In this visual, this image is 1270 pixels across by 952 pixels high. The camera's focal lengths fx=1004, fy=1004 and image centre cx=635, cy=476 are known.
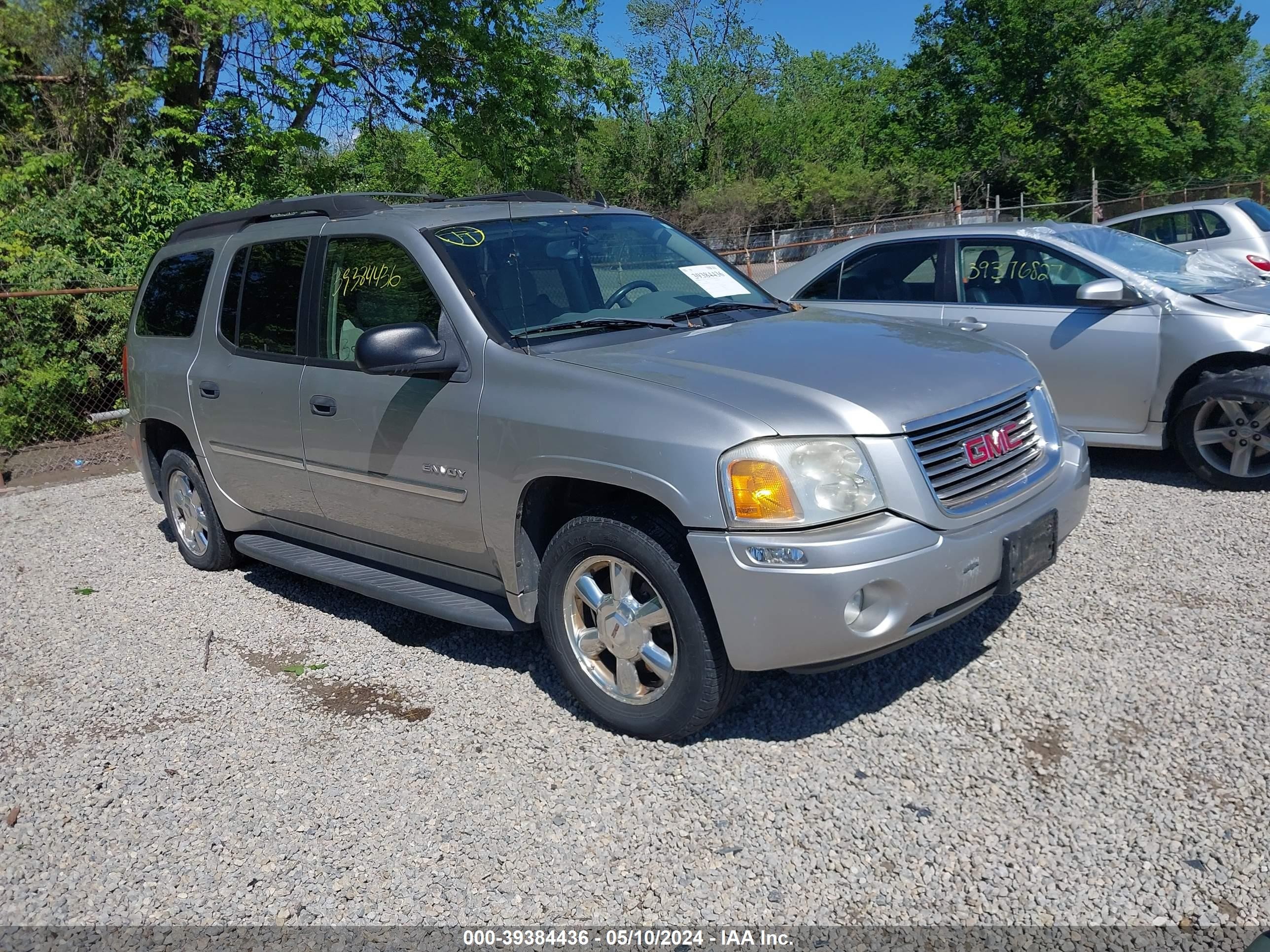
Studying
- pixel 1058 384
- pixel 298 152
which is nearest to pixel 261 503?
pixel 1058 384

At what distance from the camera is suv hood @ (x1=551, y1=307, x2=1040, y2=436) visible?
3.21m

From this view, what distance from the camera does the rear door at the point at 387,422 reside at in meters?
3.94

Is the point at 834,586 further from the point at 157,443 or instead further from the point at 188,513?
the point at 157,443

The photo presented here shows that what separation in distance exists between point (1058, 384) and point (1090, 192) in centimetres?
4108

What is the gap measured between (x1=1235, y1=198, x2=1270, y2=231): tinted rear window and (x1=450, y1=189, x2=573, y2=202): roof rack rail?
35.8 feet

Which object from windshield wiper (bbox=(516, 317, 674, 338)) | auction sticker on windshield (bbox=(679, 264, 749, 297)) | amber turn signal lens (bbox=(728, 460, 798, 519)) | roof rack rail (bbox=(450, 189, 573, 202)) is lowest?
amber turn signal lens (bbox=(728, 460, 798, 519))

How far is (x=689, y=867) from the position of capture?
2918 mm

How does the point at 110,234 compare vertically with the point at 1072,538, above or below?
above

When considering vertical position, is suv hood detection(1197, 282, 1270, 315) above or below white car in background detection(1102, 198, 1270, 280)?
above

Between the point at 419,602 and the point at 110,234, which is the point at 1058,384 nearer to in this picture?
the point at 419,602

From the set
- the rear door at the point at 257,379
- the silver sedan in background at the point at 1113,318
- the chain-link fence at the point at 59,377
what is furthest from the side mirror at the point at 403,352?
the chain-link fence at the point at 59,377

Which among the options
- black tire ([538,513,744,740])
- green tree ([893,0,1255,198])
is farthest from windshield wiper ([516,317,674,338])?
green tree ([893,0,1255,198])

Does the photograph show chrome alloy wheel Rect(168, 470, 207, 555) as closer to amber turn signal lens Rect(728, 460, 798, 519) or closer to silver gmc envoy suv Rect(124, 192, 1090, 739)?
silver gmc envoy suv Rect(124, 192, 1090, 739)

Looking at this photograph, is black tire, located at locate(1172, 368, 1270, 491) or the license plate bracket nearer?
the license plate bracket
